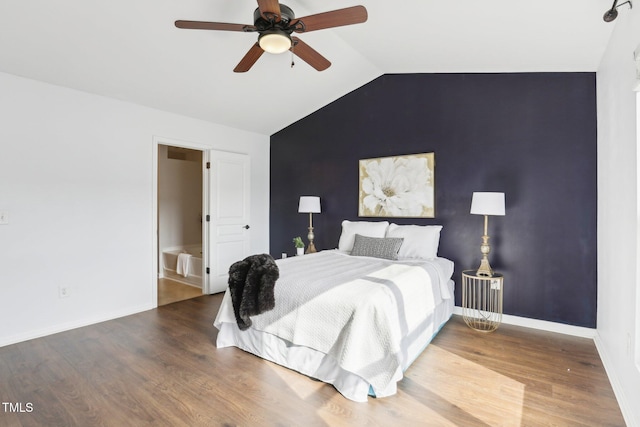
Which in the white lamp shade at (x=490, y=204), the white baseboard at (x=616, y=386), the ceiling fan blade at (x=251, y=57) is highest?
the ceiling fan blade at (x=251, y=57)

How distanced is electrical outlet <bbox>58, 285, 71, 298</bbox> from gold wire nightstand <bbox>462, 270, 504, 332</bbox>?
13.4ft

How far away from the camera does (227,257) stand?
5.00m

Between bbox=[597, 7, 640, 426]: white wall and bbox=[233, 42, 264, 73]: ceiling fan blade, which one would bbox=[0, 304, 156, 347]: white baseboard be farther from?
bbox=[597, 7, 640, 426]: white wall

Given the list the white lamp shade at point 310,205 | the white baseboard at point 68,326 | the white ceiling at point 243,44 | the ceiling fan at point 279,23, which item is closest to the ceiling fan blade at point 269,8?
the ceiling fan at point 279,23

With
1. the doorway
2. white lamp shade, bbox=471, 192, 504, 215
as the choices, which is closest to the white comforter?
white lamp shade, bbox=471, 192, 504, 215

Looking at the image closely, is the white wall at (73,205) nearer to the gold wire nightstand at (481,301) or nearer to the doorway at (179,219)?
the doorway at (179,219)

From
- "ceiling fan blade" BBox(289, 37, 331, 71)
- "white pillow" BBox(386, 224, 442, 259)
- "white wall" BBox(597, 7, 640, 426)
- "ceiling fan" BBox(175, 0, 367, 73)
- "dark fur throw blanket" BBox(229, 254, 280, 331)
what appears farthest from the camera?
"white pillow" BBox(386, 224, 442, 259)

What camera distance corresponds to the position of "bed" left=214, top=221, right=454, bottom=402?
2.17 metres

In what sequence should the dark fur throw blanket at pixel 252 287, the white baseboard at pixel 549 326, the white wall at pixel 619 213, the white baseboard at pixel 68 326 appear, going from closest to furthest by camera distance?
the white wall at pixel 619 213 < the dark fur throw blanket at pixel 252 287 < the white baseboard at pixel 68 326 < the white baseboard at pixel 549 326

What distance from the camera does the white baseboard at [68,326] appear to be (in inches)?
120

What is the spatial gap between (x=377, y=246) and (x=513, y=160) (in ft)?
5.60

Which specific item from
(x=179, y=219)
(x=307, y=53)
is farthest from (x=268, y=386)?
(x=179, y=219)

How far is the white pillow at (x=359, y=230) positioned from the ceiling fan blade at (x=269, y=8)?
106 inches

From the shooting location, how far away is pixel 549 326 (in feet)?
11.0
